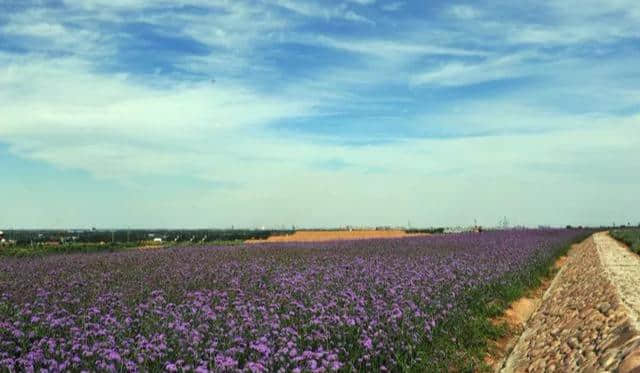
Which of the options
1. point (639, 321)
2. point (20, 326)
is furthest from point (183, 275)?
point (639, 321)

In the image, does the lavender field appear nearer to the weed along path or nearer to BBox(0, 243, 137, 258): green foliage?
the weed along path

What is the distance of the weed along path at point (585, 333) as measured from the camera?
5.73 meters

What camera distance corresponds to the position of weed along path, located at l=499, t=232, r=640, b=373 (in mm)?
5727

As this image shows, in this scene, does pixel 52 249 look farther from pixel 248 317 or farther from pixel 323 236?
pixel 248 317

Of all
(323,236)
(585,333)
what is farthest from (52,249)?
(585,333)

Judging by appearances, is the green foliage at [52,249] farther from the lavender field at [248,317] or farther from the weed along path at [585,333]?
the weed along path at [585,333]

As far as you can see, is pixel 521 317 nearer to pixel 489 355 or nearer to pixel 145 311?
pixel 489 355

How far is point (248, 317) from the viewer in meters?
5.99

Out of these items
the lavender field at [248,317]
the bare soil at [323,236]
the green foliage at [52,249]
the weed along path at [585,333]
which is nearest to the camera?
the lavender field at [248,317]

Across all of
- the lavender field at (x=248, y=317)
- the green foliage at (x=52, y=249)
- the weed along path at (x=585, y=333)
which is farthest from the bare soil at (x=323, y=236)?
the weed along path at (x=585, y=333)

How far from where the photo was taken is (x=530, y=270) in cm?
1451

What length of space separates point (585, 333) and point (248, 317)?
13.8ft

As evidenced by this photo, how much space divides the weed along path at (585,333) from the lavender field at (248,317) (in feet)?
2.39

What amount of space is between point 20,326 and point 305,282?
3.80 meters
